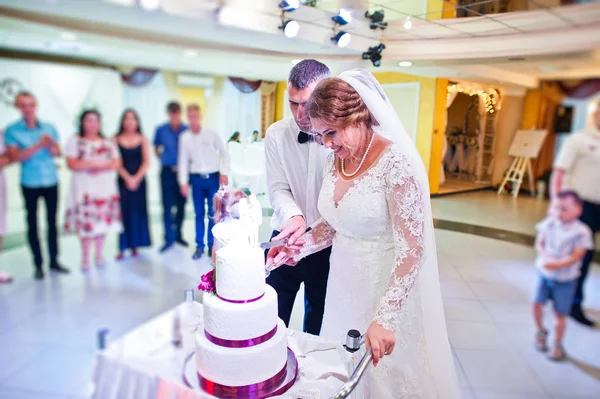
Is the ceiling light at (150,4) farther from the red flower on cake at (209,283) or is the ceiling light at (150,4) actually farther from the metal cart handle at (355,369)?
the metal cart handle at (355,369)

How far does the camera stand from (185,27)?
718 millimetres

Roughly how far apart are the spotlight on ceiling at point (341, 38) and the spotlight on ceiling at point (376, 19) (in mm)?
58

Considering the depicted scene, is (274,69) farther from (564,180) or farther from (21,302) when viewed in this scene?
(21,302)

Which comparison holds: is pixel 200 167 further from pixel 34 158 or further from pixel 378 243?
pixel 378 243

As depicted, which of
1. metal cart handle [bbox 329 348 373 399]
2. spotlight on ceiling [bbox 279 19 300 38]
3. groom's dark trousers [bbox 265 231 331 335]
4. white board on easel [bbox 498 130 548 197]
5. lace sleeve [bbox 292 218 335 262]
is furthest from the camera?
groom's dark trousers [bbox 265 231 331 335]

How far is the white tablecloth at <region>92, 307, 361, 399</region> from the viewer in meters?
0.78

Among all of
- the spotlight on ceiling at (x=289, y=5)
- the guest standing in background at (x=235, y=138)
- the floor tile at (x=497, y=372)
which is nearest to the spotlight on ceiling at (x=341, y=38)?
the spotlight on ceiling at (x=289, y=5)

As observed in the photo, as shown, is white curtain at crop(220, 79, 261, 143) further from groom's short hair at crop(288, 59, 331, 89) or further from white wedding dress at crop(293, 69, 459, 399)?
white wedding dress at crop(293, 69, 459, 399)

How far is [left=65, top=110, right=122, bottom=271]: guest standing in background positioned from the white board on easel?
95 centimetres

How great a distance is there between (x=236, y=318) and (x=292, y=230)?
276 millimetres

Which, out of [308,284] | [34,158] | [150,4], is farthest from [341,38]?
[34,158]

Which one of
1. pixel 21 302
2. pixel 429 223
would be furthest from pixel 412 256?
pixel 21 302

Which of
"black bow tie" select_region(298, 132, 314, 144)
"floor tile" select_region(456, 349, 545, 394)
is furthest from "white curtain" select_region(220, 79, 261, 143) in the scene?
"floor tile" select_region(456, 349, 545, 394)

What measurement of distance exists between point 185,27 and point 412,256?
2.24 ft
